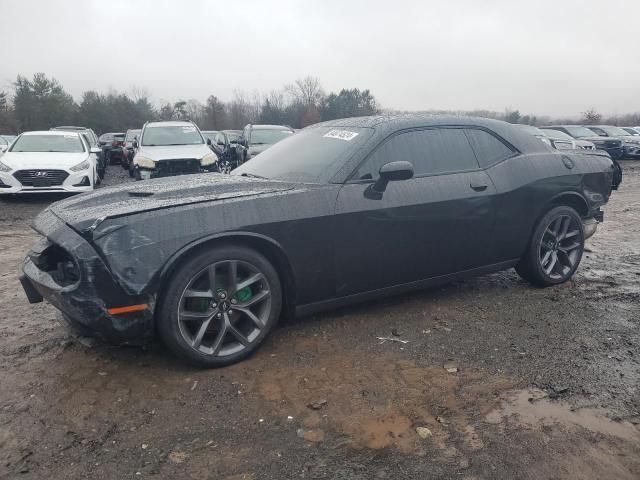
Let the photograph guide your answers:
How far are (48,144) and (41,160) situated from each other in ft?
3.63

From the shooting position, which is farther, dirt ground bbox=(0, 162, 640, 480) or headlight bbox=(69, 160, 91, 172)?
headlight bbox=(69, 160, 91, 172)

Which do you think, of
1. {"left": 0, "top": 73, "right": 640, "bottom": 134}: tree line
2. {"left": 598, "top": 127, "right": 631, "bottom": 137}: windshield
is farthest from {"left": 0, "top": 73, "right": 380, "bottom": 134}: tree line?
{"left": 598, "top": 127, "right": 631, "bottom": 137}: windshield

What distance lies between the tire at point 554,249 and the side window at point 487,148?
73 centimetres

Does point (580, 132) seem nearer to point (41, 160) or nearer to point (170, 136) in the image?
point (170, 136)

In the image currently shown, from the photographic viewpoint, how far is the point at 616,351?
11.4 feet

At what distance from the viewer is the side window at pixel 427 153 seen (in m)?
3.82

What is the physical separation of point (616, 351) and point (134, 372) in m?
3.21

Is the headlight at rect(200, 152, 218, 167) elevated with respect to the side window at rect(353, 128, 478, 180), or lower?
lower

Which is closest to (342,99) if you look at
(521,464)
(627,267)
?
(627,267)

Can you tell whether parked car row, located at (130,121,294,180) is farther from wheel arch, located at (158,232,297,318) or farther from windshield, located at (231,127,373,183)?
wheel arch, located at (158,232,297,318)

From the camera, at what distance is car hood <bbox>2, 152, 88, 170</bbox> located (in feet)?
32.9

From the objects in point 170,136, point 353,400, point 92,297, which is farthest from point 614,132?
Answer: point 92,297

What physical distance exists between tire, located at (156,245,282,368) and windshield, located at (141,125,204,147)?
921cm

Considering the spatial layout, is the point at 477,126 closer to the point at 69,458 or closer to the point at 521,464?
the point at 521,464
